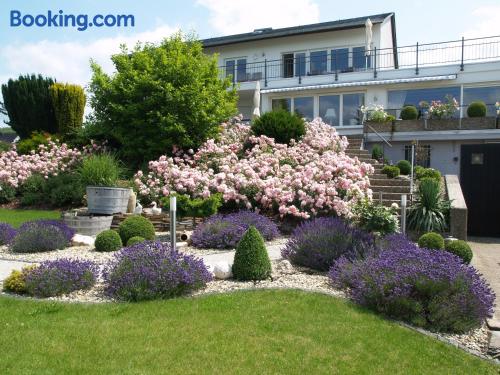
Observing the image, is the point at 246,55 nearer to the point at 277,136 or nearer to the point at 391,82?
the point at 391,82

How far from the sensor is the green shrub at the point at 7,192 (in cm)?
1605

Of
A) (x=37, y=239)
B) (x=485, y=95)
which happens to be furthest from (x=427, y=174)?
(x=37, y=239)

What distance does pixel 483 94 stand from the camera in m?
21.9

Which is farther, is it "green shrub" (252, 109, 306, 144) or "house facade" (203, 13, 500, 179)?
"house facade" (203, 13, 500, 179)

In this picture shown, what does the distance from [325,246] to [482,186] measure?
850cm

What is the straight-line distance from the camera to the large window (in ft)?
70.6

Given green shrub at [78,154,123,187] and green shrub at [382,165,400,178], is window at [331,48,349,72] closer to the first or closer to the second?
green shrub at [382,165,400,178]

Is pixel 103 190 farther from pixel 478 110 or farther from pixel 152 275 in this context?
pixel 478 110

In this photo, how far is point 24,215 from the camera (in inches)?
536

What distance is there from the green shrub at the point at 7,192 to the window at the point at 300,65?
55.8 ft

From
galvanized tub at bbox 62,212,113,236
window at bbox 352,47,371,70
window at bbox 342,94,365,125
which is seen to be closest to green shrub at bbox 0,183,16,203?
galvanized tub at bbox 62,212,113,236

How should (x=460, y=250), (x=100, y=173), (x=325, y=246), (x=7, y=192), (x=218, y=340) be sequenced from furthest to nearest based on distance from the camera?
(x=7, y=192) → (x=100, y=173) → (x=460, y=250) → (x=325, y=246) → (x=218, y=340)

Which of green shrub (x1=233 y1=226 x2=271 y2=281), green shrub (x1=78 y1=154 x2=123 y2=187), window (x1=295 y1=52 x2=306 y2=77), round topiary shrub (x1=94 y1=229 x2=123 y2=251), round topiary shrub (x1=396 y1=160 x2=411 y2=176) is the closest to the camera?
green shrub (x1=233 y1=226 x2=271 y2=281)

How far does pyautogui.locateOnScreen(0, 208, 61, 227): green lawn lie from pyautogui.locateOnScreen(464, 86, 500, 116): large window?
18.0 m
